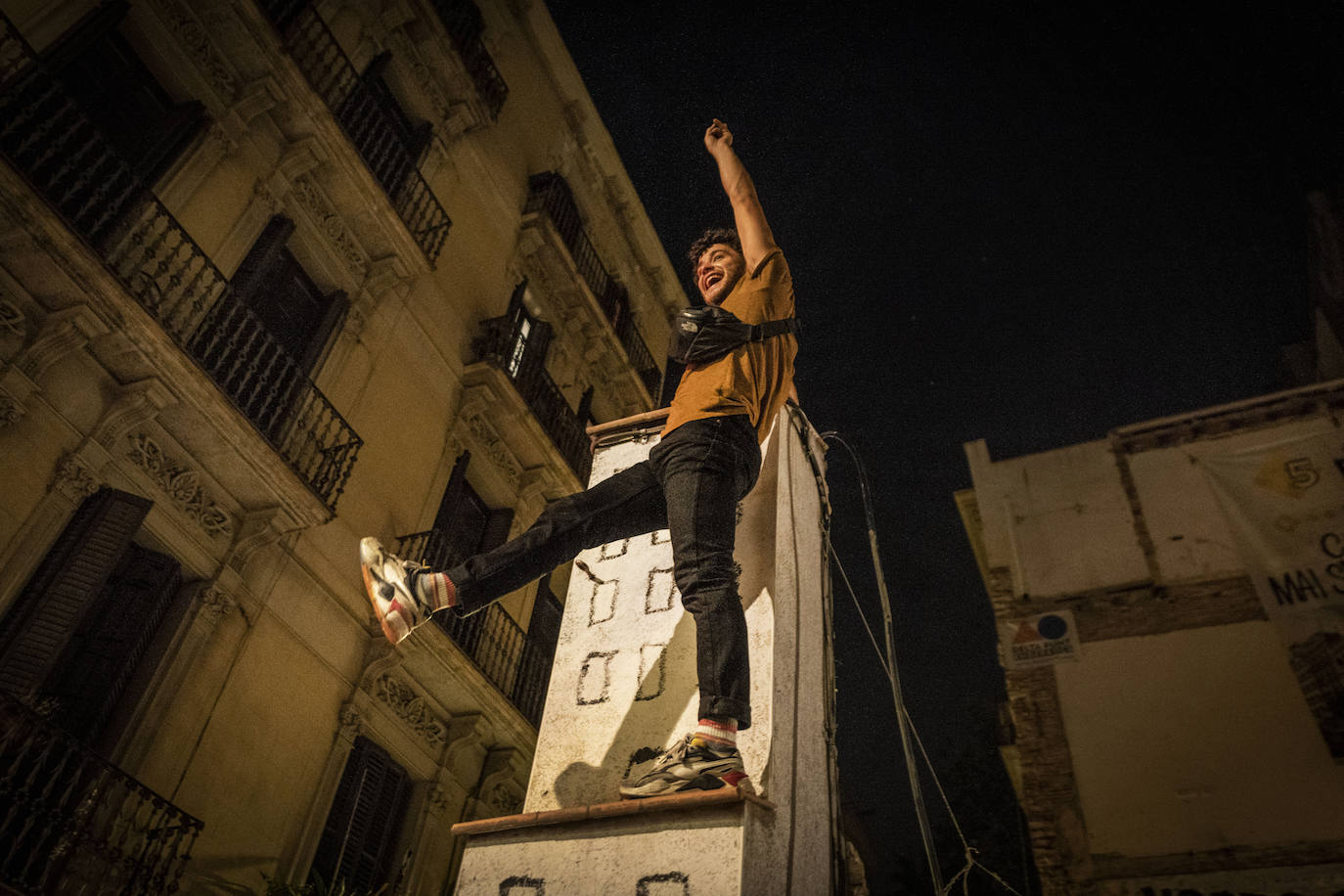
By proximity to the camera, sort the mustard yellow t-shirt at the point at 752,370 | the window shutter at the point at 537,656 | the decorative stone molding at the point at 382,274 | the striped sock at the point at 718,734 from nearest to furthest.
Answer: the striped sock at the point at 718,734, the mustard yellow t-shirt at the point at 752,370, the decorative stone molding at the point at 382,274, the window shutter at the point at 537,656

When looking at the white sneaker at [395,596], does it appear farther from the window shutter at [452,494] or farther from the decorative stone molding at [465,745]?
the decorative stone molding at [465,745]

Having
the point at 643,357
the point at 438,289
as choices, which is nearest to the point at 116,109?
the point at 438,289

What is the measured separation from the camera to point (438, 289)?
38.5ft

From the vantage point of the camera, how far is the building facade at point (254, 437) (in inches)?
253

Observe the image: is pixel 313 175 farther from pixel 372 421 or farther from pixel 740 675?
pixel 740 675

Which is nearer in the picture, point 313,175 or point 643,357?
point 313,175

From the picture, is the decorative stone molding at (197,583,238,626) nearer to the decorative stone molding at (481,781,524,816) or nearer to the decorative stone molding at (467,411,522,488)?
the decorative stone molding at (467,411,522,488)

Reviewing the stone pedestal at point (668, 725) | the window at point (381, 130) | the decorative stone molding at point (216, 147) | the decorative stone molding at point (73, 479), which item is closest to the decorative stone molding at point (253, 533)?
the decorative stone molding at point (73, 479)

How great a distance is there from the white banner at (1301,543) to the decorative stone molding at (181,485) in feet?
40.8

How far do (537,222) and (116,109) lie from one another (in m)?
6.77

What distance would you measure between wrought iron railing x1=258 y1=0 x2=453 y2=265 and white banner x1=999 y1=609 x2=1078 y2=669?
9.88 m

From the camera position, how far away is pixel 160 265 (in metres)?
7.36

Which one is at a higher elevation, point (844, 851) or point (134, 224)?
point (134, 224)

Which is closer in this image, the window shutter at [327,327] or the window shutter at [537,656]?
the window shutter at [327,327]
